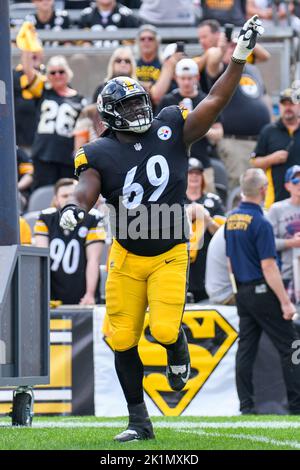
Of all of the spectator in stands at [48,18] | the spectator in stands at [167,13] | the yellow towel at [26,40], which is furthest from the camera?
the spectator in stands at [48,18]

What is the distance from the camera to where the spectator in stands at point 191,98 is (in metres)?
11.3

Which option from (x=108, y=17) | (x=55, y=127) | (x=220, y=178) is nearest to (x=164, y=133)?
(x=220, y=178)

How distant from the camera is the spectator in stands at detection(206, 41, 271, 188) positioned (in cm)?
1233

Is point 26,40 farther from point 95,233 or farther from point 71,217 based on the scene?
point 71,217

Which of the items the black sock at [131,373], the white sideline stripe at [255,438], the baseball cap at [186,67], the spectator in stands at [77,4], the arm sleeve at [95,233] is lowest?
the white sideline stripe at [255,438]

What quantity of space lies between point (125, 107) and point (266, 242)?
9.85ft

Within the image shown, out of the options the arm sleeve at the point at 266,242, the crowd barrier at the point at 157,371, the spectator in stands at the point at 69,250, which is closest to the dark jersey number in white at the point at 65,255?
the spectator in stands at the point at 69,250

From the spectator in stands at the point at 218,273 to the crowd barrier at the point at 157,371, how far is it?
0.62 ft

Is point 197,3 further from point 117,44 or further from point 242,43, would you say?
point 242,43

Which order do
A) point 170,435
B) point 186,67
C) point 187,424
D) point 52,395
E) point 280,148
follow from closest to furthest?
point 170,435
point 187,424
point 52,395
point 280,148
point 186,67

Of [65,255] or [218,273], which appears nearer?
[218,273]

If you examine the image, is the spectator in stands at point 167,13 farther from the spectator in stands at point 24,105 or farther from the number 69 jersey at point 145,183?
the number 69 jersey at point 145,183

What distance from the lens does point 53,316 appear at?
9500mm

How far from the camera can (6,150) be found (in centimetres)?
685
